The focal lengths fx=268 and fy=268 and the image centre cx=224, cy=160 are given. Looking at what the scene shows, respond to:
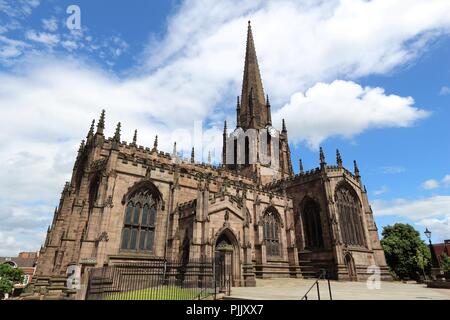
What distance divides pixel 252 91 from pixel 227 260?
39.2 meters

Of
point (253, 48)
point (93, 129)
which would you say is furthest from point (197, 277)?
point (253, 48)

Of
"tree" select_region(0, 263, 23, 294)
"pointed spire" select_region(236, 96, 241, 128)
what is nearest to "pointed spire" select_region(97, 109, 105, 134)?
"pointed spire" select_region(236, 96, 241, 128)

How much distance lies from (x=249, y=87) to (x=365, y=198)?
3040 centimetres

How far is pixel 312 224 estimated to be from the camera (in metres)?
29.4

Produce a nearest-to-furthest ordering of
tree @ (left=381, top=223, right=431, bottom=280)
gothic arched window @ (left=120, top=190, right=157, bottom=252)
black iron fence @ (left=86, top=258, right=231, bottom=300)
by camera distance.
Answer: black iron fence @ (left=86, top=258, right=231, bottom=300) < gothic arched window @ (left=120, top=190, right=157, bottom=252) < tree @ (left=381, top=223, right=431, bottom=280)

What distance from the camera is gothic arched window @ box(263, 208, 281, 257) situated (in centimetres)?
2753

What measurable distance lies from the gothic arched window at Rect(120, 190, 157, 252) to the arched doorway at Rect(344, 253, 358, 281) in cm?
1847

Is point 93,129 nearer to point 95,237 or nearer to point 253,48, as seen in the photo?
point 95,237

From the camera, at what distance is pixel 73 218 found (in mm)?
20500

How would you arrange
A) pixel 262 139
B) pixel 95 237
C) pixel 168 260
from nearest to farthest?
1. pixel 95 237
2. pixel 168 260
3. pixel 262 139

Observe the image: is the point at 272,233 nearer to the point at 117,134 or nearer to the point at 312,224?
the point at 312,224

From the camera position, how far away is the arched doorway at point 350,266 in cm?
2531

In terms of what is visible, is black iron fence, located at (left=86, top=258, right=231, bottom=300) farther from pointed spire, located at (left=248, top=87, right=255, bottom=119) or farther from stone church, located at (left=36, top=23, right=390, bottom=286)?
pointed spire, located at (left=248, top=87, right=255, bottom=119)

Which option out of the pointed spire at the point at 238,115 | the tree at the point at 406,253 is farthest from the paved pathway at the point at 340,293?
the pointed spire at the point at 238,115
